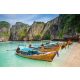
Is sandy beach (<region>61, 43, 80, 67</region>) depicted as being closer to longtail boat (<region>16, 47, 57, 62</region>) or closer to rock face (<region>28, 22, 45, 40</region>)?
longtail boat (<region>16, 47, 57, 62</region>)

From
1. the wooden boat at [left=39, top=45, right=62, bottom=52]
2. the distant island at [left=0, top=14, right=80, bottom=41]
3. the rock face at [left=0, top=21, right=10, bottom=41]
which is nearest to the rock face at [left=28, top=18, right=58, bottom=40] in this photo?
the distant island at [left=0, top=14, right=80, bottom=41]

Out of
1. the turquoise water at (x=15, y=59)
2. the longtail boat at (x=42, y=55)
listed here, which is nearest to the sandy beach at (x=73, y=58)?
the turquoise water at (x=15, y=59)

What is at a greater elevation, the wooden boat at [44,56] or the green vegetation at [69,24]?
the green vegetation at [69,24]

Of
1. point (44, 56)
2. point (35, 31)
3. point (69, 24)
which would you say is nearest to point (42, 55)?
point (44, 56)

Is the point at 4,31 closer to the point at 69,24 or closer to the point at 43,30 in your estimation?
the point at 43,30

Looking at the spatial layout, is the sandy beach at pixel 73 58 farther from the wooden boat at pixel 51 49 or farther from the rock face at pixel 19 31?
the rock face at pixel 19 31
